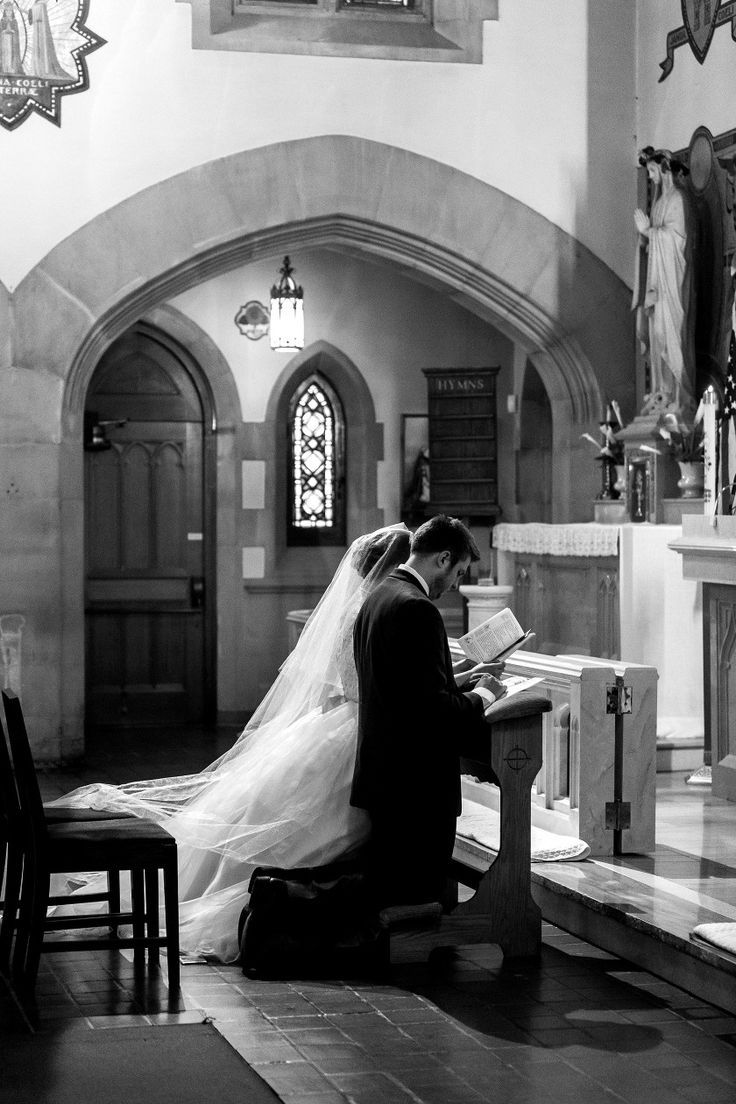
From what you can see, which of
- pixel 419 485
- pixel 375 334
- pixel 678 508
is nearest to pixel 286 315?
pixel 375 334

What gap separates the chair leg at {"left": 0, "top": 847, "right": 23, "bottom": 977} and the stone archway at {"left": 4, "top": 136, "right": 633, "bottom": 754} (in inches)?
182

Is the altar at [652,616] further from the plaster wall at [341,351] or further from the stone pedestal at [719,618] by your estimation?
the plaster wall at [341,351]

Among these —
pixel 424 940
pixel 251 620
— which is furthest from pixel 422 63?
pixel 424 940

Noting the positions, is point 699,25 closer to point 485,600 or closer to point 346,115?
point 346,115

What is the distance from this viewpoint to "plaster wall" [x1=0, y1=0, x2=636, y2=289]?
9953mm

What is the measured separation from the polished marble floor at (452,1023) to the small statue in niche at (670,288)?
445 cm

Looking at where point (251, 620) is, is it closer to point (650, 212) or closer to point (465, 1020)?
point (650, 212)

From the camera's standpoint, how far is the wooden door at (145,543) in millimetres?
12430

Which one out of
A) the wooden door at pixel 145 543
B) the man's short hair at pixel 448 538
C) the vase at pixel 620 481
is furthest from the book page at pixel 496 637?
the wooden door at pixel 145 543

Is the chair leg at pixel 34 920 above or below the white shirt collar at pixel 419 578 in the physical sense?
below

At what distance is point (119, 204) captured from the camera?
1002 cm

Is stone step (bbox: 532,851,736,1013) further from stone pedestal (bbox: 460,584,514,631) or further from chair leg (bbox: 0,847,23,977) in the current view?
stone pedestal (bbox: 460,584,514,631)

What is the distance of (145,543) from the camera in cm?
1255

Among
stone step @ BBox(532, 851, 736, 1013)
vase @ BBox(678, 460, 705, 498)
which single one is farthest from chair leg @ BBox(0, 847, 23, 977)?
vase @ BBox(678, 460, 705, 498)
